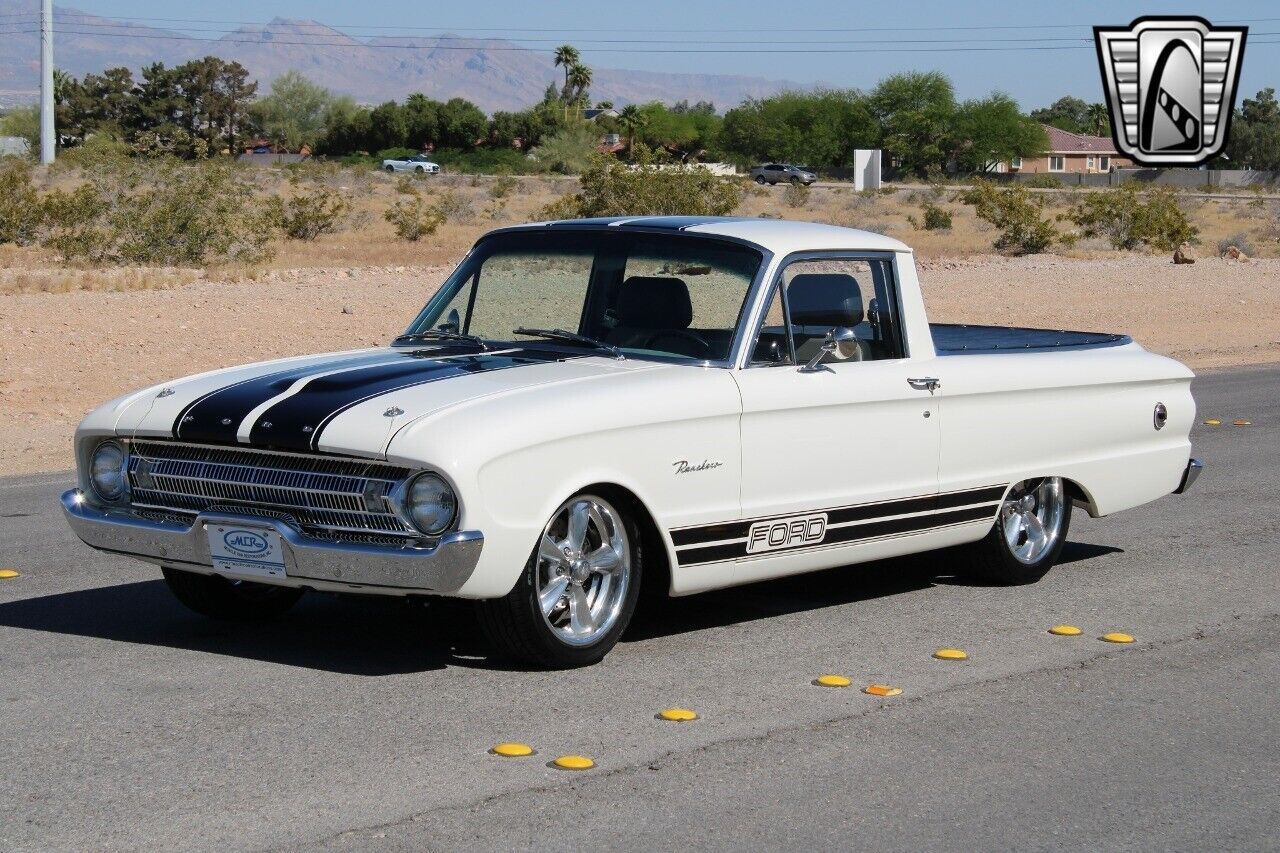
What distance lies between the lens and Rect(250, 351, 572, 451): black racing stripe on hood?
6020mm

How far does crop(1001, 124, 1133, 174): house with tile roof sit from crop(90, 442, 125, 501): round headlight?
362ft

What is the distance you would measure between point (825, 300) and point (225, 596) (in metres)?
2.75

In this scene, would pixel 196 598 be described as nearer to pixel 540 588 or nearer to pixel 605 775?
pixel 540 588

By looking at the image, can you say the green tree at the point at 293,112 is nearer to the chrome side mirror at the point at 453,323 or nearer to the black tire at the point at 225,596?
the chrome side mirror at the point at 453,323

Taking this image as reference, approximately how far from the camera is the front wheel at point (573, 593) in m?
6.14

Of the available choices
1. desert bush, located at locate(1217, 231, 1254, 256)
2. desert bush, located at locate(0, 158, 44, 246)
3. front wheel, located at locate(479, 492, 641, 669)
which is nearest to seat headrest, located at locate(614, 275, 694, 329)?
front wheel, located at locate(479, 492, 641, 669)

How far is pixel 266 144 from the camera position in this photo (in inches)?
4742

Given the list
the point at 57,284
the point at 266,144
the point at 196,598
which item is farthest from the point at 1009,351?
the point at 266,144

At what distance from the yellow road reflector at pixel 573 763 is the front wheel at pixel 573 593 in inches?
36.3

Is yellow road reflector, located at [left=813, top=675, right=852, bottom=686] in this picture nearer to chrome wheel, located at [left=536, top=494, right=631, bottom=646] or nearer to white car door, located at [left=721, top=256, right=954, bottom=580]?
white car door, located at [left=721, top=256, right=954, bottom=580]

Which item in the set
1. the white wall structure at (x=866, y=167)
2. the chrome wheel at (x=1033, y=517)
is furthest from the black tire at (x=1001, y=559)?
the white wall structure at (x=866, y=167)

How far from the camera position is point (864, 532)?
7328 mm

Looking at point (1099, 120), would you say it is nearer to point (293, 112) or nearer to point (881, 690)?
point (293, 112)

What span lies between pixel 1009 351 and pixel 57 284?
20301 millimetres
